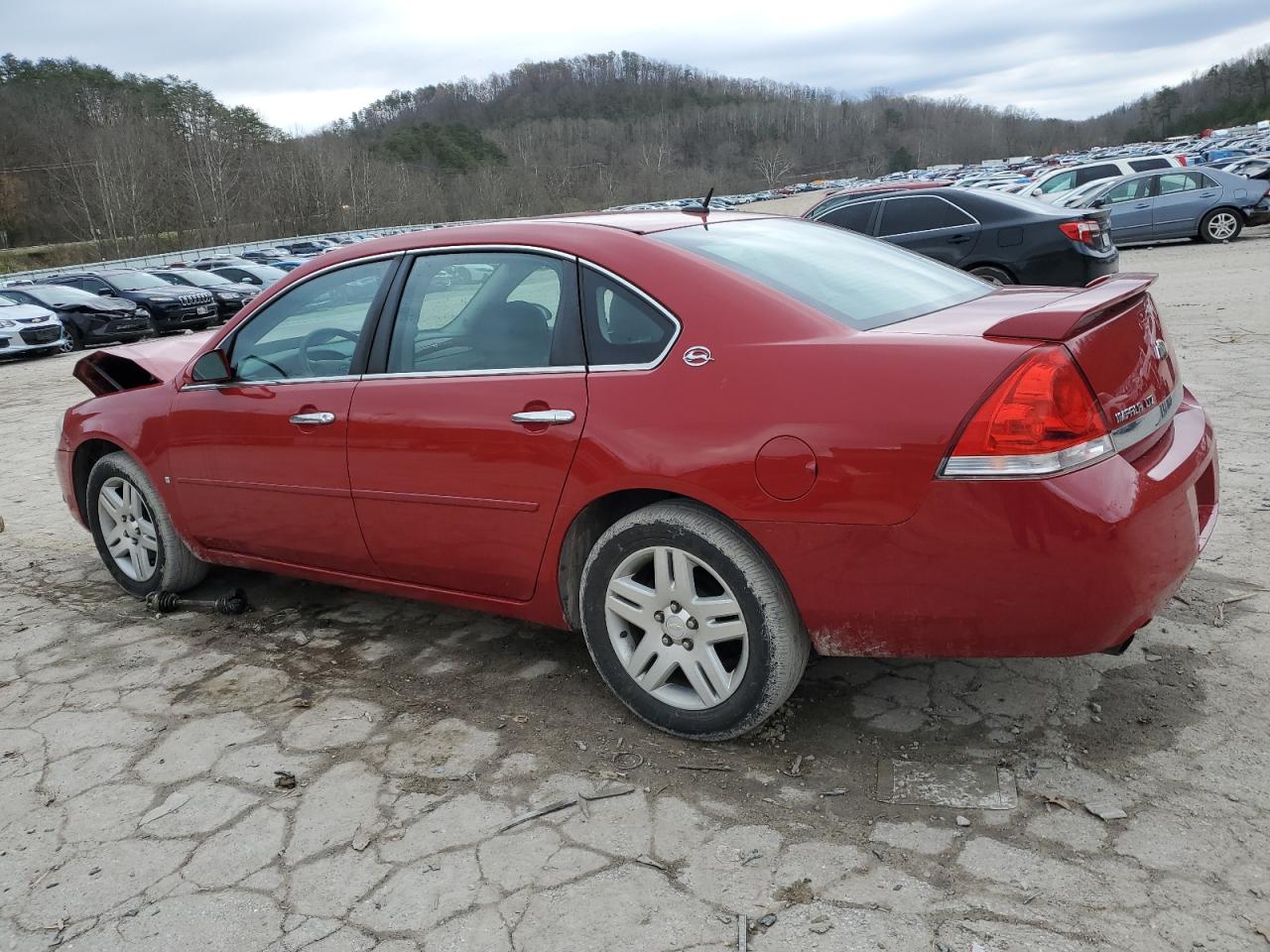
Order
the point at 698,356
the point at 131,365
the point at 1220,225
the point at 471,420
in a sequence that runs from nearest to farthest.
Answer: the point at 698,356 < the point at 471,420 < the point at 131,365 < the point at 1220,225

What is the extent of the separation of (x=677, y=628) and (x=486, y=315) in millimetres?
1217

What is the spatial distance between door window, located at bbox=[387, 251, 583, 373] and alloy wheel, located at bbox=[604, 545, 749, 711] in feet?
2.18

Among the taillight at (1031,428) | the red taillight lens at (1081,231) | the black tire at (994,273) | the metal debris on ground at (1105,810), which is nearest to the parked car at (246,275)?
the black tire at (994,273)

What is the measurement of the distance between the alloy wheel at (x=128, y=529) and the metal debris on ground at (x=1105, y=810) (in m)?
3.86

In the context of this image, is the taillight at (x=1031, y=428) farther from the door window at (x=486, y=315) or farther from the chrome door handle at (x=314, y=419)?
the chrome door handle at (x=314, y=419)

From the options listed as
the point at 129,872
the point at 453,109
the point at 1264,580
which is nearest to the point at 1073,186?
the point at 1264,580

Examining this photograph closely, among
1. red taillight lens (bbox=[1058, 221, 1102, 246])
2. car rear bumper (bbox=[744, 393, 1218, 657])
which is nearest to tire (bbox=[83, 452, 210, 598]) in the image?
car rear bumper (bbox=[744, 393, 1218, 657])

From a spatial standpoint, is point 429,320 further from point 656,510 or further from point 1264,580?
point 1264,580

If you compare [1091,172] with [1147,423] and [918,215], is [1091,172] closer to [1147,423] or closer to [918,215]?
[918,215]

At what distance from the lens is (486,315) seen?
11.0 ft

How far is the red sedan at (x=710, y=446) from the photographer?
244 centimetres

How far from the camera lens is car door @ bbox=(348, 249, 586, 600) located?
3092 mm

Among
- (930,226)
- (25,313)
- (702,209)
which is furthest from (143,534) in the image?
(25,313)

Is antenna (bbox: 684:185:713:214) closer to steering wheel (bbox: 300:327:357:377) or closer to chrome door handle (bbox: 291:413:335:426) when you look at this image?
steering wheel (bbox: 300:327:357:377)
